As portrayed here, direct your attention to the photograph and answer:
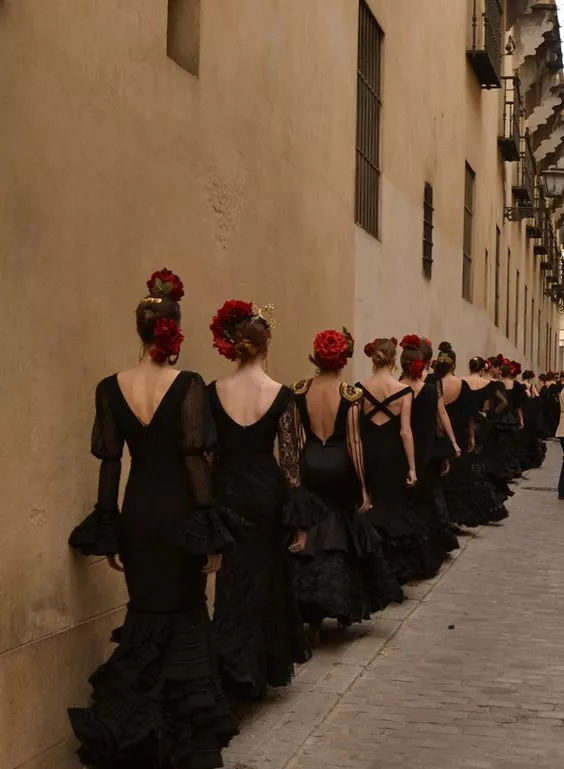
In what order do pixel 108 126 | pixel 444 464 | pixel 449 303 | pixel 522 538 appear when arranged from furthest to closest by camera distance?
pixel 449 303
pixel 522 538
pixel 444 464
pixel 108 126

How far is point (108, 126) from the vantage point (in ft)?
20.0

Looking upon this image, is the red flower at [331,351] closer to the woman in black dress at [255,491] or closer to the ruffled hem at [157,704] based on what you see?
the woman in black dress at [255,491]

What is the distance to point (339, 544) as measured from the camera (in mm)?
8125

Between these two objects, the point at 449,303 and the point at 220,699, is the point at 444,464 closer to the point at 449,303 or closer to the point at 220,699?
the point at 220,699

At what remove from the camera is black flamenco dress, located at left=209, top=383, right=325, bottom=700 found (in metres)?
6.25

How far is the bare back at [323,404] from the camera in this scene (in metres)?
8.02

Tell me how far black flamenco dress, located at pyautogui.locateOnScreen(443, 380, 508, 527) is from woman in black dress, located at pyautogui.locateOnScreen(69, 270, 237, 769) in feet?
28.0

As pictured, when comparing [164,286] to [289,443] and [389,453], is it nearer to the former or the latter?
[289,443]

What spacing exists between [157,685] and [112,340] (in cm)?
160

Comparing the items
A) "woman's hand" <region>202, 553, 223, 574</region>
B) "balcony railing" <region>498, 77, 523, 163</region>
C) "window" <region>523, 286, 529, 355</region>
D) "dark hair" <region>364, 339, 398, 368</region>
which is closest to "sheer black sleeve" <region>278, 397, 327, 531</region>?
"woman's hand" <region>202, 553, 223, 574</region>

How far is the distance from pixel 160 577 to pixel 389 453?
4571 millimetres

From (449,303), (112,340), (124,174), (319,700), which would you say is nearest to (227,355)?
(112,340)

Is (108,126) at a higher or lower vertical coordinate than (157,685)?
higher

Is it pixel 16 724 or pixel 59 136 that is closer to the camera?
pixel 16 724
